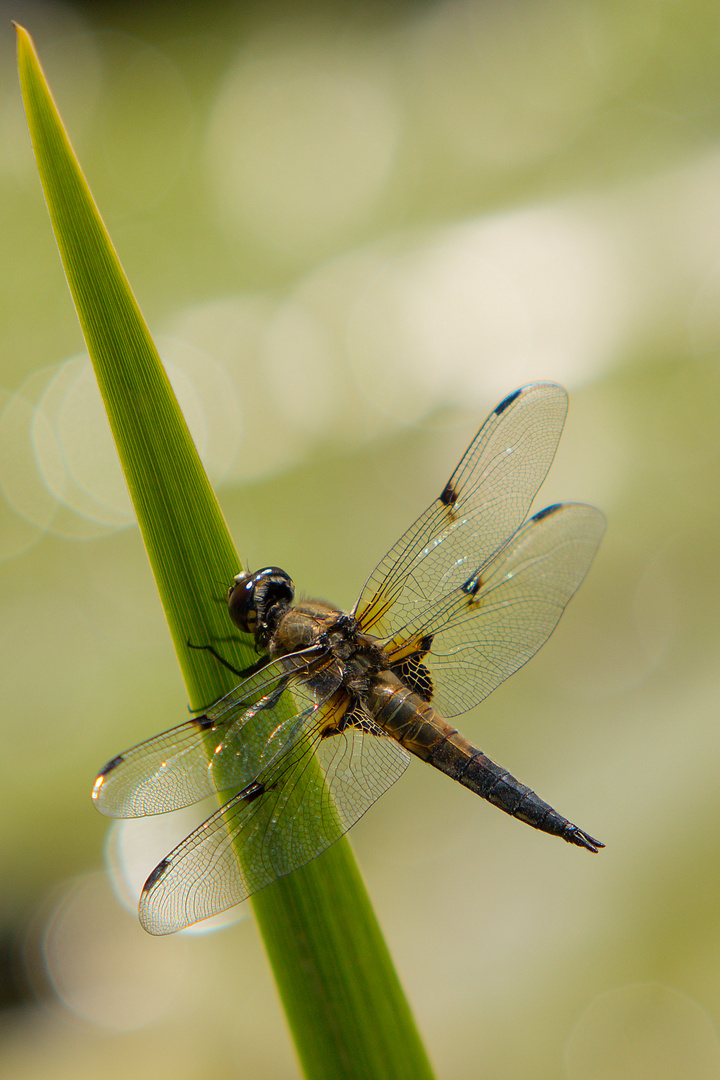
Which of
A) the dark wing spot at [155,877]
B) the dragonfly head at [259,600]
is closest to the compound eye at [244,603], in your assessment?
the dragonfly head at [259,600]

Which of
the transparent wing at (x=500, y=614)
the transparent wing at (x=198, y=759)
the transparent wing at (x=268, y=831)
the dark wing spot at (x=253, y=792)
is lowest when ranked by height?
the transparent wing at (x=268, y=831)

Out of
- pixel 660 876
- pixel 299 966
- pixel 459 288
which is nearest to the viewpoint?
pixel 299 966

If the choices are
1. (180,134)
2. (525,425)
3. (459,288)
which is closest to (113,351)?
(525,425)

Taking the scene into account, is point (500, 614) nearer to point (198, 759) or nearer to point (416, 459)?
point (198, 759)

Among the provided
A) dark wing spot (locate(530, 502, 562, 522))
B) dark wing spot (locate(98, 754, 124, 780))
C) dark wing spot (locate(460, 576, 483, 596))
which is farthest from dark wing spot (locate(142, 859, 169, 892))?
dark wing spot (locate(530, 502, 562, 522))

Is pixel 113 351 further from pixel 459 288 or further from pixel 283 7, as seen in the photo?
pixel 283 7

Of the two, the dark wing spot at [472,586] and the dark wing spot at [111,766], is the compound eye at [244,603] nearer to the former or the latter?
the dark wing spot at [111,766]

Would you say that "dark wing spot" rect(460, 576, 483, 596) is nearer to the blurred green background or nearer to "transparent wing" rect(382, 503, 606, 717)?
"transparent wing" rect(382, 503, 606, 717)

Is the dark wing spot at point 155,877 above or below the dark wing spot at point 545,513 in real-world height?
below
